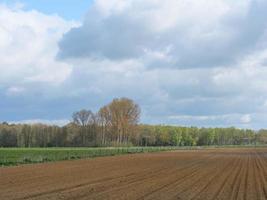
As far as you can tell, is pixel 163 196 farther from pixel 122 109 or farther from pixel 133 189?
pixel 122 109

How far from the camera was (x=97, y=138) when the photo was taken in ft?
637

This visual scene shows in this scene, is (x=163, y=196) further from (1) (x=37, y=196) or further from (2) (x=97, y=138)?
(2) (x=97, y=138)

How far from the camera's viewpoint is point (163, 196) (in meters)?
21.9

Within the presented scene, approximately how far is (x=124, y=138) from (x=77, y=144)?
33.4 meters

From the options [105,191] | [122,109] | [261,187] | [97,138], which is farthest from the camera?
[97,138]

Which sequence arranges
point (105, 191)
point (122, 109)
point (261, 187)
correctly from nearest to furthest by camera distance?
point (105, 191)
point (261, 187)
point (122, 109)

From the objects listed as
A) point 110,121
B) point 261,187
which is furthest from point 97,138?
point 261,187

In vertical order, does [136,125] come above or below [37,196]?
above

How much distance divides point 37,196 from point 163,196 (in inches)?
217

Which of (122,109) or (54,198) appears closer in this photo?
(54,198)

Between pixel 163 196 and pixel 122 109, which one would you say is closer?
pixel 163 196

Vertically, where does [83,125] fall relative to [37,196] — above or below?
above

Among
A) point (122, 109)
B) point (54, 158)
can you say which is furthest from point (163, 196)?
point (122, 109)

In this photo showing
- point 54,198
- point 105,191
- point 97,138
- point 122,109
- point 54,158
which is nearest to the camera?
point 54,198
